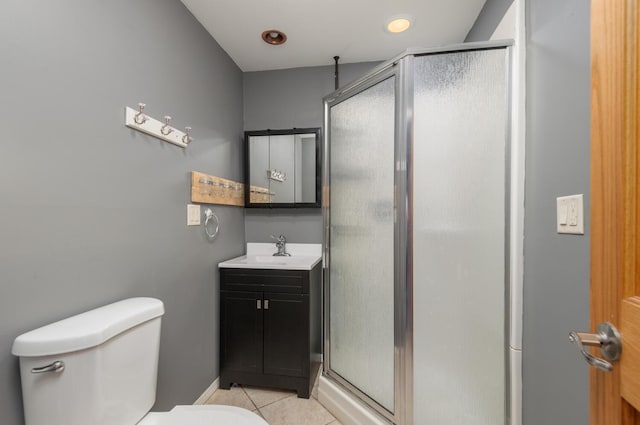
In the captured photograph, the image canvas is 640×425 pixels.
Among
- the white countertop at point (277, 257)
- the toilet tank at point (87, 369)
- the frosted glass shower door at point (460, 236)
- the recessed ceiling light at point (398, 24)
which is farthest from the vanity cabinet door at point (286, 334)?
the recessed ceiling light at point (398, 24)

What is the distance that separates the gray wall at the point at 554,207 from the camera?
0.85 meters

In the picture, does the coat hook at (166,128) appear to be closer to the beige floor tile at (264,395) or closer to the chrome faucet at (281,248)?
the chrome faucet at (281,248)

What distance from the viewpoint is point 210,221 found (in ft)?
6.18

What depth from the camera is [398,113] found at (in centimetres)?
136

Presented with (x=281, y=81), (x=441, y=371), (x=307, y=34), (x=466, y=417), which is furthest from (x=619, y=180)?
(x=281, y=81)

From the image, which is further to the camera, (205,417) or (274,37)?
(274,37)

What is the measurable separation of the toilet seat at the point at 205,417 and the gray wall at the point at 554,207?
1054 mm

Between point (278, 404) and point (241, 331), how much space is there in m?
0.52

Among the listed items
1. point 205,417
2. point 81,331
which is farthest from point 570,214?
point 81,331

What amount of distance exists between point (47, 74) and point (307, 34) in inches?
59.9

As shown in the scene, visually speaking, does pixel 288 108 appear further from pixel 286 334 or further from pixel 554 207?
pixel 554 207

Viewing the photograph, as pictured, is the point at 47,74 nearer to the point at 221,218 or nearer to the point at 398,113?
the point at 221,218

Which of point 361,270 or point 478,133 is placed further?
point 361,270

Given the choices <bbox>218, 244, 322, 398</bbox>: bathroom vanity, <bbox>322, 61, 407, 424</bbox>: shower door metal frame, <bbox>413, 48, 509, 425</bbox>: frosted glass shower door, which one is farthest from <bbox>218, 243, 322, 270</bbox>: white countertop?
<bbox>413, 48, 509, 425</bbox>: frosted glass shower door
